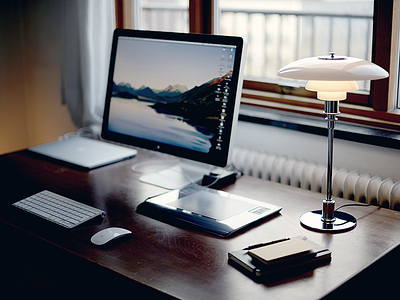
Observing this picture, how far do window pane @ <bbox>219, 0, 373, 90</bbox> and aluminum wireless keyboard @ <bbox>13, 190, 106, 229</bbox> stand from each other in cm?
108

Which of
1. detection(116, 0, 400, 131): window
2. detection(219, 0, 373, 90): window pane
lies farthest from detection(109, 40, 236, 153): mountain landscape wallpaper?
detection(219, 0, 373, 90): window pane

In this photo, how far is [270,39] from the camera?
7.75 feet

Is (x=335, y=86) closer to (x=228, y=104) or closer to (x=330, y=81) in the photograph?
(x=330, y=81)

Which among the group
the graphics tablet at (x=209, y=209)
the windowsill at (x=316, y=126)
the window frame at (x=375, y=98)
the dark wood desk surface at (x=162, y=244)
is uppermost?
the window frame at (x=375, y=98)

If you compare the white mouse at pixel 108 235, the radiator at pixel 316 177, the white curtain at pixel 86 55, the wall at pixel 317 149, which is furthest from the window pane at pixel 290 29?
the white mouse at pixel 108 235

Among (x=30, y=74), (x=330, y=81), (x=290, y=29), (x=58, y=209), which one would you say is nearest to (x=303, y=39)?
(x=290, y=29)

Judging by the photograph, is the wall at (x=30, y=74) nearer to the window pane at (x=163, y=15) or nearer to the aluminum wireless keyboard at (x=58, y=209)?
the window pane at (x=163, y=15)

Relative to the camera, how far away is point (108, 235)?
44.7 inches

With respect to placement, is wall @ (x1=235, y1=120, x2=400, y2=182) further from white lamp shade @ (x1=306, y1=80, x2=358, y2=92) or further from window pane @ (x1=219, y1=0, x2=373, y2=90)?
white lamp shade @ (x1=306, y1=80, x2=358, y2=92)

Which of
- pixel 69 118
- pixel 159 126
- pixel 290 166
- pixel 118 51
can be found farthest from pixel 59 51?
pixel 290 166

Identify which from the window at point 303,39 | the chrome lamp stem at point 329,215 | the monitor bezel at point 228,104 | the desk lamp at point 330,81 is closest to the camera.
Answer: the desk lamp at point 330,81

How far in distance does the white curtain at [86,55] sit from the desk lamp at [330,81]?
1.31 meters

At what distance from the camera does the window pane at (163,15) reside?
7.95 ft

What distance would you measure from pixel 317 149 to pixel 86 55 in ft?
4.08
